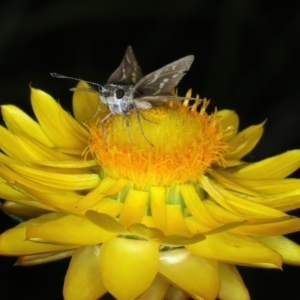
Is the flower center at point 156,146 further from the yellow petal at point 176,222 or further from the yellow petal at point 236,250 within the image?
the yellow petal at point 236,250

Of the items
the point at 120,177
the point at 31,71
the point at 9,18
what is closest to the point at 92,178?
the point at 120,177

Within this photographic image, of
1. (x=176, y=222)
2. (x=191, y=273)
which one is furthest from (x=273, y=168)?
(x=191, y=273)

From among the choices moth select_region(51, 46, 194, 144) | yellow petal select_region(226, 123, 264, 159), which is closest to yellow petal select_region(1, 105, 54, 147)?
moth select_region(51, 46, 194, 144)

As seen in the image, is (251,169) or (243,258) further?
(251,169)

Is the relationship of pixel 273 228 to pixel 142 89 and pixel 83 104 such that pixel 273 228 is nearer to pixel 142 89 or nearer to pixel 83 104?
pixel 142 89

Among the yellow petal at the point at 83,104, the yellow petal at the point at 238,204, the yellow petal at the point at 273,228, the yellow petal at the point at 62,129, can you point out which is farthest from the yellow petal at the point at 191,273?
the yellow petal at the point at 83,104

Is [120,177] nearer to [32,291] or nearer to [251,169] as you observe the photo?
[251,169]
